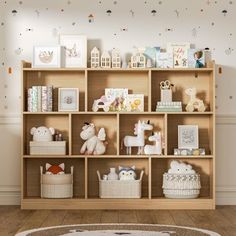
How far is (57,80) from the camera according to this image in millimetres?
5445

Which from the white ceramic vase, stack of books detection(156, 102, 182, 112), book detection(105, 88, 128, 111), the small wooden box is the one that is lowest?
the white ceramic vase

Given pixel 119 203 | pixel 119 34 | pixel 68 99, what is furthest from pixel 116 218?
pixel 119 34

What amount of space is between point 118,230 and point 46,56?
5.92 feet

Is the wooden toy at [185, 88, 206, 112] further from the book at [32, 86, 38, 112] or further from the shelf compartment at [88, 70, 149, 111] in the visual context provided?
the book at [32, 86, 38, 112]

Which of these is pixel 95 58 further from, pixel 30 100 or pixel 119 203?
pixel 119 203

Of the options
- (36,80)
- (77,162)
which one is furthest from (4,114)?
(77,162)

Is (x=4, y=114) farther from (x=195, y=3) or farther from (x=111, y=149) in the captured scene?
(x=195, y=3)

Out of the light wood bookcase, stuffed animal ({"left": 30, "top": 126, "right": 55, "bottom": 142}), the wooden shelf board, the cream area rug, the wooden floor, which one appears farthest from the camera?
the light wood bookcase

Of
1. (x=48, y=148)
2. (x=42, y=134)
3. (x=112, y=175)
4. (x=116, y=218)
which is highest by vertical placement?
(x=42, y=134)

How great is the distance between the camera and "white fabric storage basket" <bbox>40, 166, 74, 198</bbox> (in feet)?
17.1

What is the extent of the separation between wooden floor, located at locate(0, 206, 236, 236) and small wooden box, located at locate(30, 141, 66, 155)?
0.47 metres

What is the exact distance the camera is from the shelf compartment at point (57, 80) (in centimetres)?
543

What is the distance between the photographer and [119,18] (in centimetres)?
545

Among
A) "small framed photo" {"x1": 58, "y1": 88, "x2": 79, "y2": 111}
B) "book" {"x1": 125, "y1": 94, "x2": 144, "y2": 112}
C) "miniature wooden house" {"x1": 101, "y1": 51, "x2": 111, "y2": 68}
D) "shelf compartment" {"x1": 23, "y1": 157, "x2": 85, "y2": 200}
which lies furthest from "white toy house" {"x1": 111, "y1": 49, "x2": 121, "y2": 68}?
"shelf compartment" {"x1": 23, "y1": 157, "x2": 85, "y2": 200}
